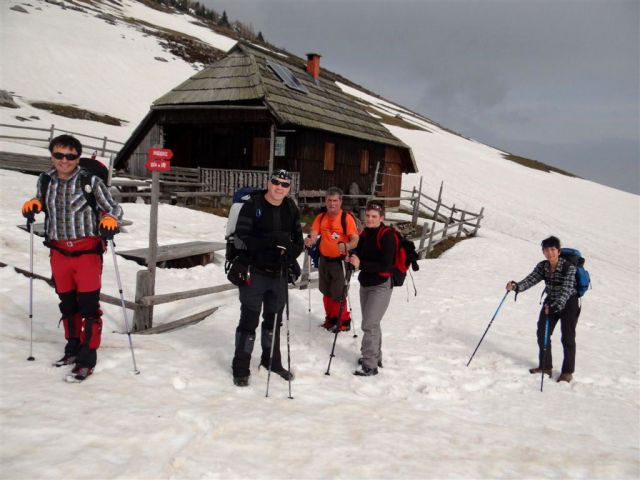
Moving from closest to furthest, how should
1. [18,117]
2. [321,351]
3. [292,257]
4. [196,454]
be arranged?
[196,454], [292,257], [321,351], [18,117]

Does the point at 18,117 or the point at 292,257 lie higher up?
the point at 18,117

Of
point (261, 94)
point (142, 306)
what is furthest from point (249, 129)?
point (142, 306)

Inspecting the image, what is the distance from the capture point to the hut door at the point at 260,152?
17.7 m

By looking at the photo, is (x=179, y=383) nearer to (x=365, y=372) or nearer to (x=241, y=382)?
(x=241, y=382)

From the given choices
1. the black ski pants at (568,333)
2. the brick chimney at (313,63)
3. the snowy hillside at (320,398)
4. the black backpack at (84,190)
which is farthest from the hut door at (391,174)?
the black backpack at (84,190)

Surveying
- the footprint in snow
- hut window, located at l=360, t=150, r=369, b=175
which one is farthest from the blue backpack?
hut window, located at l=360, t=150, r=369, b=175

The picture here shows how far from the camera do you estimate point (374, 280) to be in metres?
4.92

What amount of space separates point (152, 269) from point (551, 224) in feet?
84.0

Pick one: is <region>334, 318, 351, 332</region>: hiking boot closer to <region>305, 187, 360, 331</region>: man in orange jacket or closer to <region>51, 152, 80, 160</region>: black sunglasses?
<region>305, 187, 360, 331</region>: man in orange jacket

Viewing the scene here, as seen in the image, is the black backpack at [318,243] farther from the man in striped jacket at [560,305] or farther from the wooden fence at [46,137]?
the wooden fence at [46,137]

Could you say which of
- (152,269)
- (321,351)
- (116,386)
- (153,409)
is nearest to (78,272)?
(116,386)

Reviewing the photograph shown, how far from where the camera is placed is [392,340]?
21.0 ft

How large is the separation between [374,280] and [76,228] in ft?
10.1

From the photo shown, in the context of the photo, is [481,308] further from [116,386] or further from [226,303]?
[116,386]
